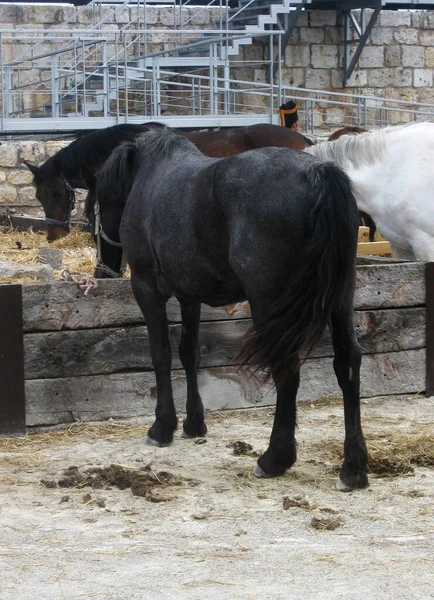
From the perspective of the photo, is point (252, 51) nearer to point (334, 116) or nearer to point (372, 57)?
point (334, 116)

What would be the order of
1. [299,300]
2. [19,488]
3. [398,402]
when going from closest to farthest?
[299,300] → [19,488] → [398,402]

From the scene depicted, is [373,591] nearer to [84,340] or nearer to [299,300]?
[299,300]

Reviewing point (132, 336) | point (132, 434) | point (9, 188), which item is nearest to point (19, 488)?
point (132, 434)

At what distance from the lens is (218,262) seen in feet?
14.1

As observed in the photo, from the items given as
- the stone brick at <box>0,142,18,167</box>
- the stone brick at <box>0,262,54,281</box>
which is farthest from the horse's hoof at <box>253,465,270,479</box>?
the stone brick at <box>0,142,18,167</box>

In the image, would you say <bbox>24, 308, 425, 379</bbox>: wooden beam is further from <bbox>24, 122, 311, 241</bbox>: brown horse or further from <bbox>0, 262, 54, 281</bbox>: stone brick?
<bbox>24, 122, 311, 241</bbox>: brown horse

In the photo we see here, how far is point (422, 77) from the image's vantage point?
2102cm

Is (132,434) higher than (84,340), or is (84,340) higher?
(84,340)

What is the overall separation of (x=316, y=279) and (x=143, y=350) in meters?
1.67

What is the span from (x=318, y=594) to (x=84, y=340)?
251 centimetres

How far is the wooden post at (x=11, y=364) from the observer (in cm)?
493

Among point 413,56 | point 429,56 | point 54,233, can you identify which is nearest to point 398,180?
point 54,233

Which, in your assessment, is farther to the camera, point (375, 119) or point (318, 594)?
point (375, 119)

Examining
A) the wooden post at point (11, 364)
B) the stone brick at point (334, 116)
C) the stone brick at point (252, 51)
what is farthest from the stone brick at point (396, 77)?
the wooden post at point (11, 364)
